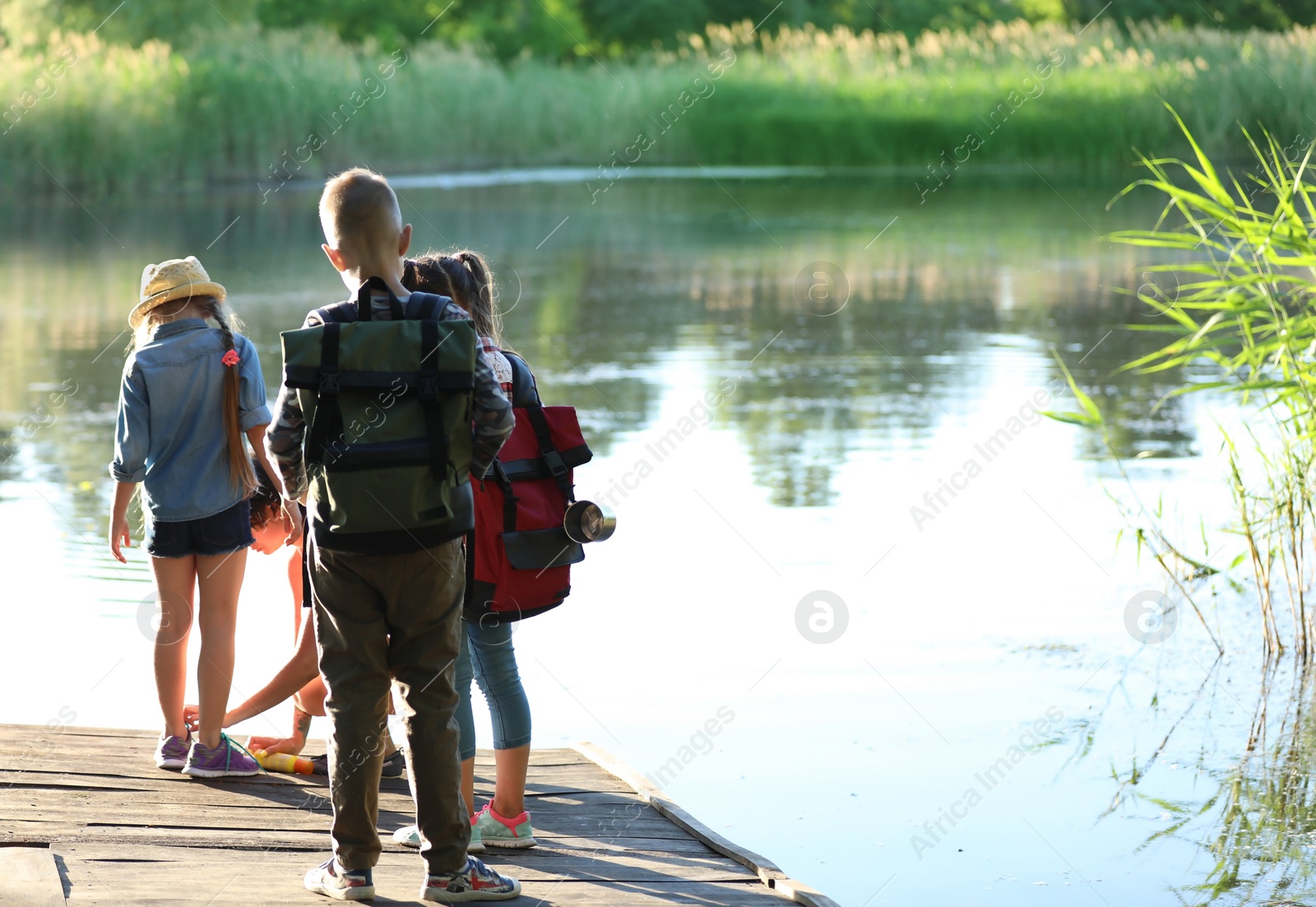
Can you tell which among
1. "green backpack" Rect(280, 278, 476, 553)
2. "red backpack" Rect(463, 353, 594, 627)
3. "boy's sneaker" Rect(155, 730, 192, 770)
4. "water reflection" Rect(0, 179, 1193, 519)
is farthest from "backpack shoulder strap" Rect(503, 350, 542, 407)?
"water reflection" Rect(0, 179, 1193, 519)

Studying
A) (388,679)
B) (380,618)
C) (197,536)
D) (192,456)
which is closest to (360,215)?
(380,618)

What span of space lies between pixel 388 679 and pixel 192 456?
0.94 metres

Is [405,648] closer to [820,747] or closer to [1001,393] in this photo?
[820,747]

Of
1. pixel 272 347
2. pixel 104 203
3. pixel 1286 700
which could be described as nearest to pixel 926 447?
pixel 1286 700

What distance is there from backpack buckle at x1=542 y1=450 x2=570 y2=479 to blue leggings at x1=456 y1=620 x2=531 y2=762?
34 cm

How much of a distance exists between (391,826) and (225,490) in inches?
33.2

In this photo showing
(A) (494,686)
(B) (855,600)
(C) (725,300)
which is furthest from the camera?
(C) (725,300)

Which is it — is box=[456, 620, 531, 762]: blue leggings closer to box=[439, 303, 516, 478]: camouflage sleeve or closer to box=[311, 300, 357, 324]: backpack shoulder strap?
box=[439, 303, 516, 478]: camouflage sleeve

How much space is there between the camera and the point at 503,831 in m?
3.31

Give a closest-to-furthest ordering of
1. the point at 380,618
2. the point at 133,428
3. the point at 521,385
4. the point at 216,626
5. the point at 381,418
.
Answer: the point at 381,418
the point at 380,618
the point at 521,385
the point at 133,428
the point at 216,626

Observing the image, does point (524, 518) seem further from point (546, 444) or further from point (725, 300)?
point (725, 300)

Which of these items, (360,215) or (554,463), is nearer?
(360,215)

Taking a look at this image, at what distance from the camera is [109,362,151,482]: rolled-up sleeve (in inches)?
137

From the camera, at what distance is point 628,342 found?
10.9 m
